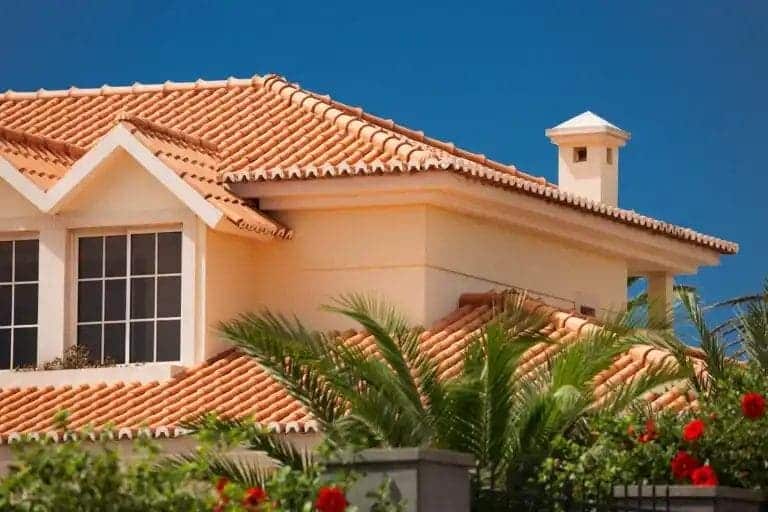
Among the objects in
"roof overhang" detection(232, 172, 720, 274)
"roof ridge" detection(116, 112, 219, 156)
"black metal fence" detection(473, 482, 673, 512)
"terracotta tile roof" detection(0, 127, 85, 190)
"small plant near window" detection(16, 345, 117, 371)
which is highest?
"roof ridge" detection(116, 112, 219, 156)

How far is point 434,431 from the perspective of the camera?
66.8ft

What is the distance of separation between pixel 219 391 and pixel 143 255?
260cm

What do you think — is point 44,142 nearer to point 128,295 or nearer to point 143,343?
point 128,295

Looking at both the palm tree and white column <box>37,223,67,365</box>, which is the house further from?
the palm tree

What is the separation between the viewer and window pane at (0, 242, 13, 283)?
2972cm

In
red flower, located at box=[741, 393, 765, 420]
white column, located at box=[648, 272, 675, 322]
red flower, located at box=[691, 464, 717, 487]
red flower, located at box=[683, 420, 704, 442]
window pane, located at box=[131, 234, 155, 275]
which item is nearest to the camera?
red flower, located at box=[691, 464, 717, 487]

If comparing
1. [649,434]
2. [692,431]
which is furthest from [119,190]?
[692,431]

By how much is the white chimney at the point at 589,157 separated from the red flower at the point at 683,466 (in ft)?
52.5

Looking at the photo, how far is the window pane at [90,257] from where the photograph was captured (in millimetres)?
29188

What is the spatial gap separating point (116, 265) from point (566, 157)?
27.3ft

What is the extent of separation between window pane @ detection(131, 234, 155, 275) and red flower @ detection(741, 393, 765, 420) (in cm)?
1157

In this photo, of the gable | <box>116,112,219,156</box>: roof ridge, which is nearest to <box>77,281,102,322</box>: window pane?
the gable

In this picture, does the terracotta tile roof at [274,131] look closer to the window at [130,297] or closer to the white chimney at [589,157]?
the white chimney at [589,157]

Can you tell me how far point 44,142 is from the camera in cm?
3034
